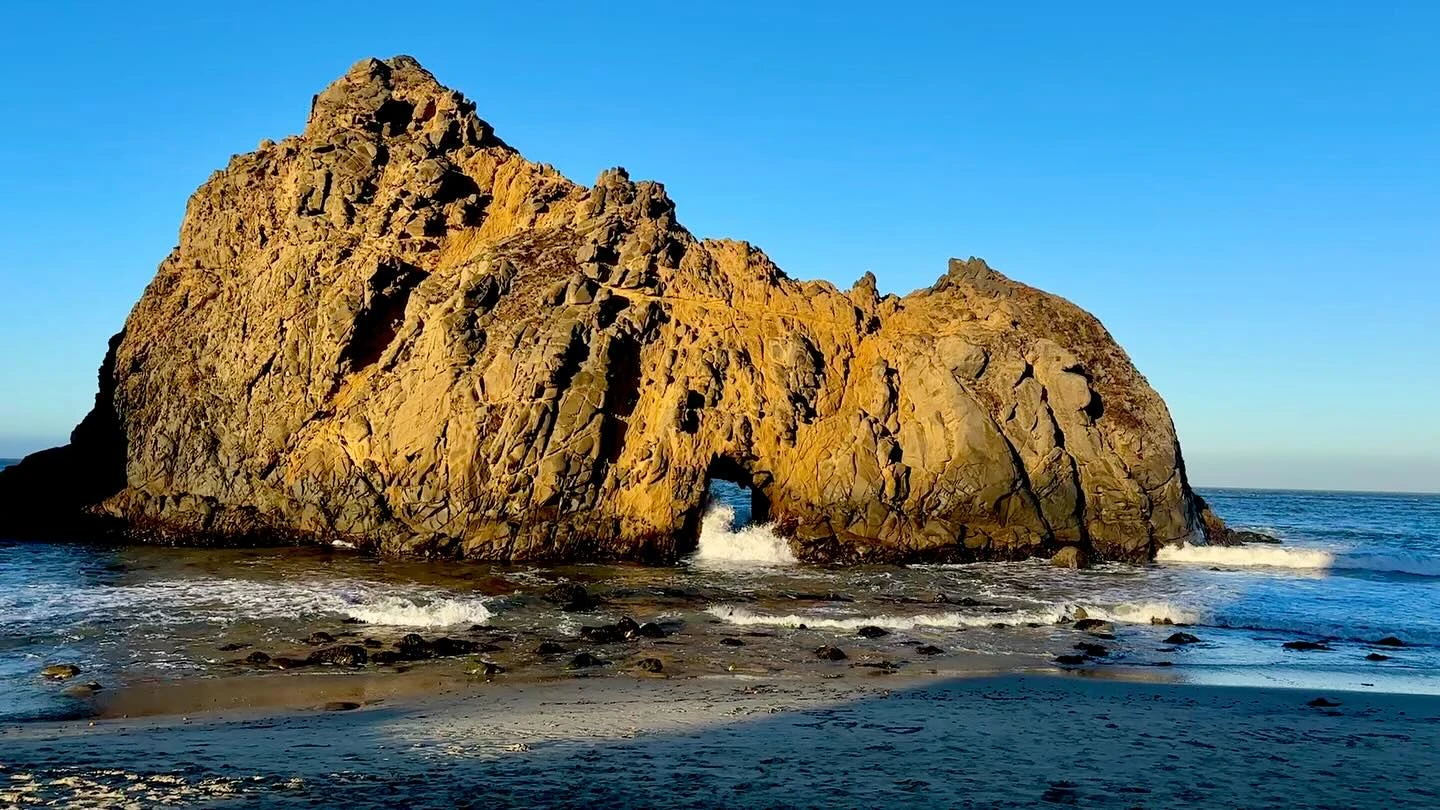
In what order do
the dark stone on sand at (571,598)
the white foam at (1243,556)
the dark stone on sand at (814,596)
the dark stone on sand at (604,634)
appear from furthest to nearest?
the white foam at (1243,556) < the dark stone on sand at (814,596) < the dark stone on sand at (571,598) < the dark stone on sand at (604,634)

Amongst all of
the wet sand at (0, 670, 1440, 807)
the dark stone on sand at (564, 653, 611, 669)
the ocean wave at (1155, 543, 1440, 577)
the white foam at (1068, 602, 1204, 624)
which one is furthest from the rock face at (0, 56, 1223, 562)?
the wet sand at (0, 670, 1440, 807)

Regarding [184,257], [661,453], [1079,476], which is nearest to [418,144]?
[184,257]

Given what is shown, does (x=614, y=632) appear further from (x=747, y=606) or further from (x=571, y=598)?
(x=747, y=606)

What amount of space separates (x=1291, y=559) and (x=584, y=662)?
32.5 m

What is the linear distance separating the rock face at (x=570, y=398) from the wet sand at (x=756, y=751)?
19182 millimetres

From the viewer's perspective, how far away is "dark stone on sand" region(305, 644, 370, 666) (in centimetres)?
1764

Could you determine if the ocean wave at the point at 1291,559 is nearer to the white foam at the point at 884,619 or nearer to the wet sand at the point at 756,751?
the white foam at the point at 884,619

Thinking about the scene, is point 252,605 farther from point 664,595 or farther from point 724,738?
point 724,738

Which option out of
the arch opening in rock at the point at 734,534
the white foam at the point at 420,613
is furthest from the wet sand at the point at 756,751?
the arch opening in rock at the point at 734,534

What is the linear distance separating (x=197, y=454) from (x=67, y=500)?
22.6 ft

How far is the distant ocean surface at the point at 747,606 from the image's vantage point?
62.0 feet

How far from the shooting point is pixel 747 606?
24719 millimetres

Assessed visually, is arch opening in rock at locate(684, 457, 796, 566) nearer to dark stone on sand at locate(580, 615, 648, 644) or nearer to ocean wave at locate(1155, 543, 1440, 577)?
dark stone on sand at locate(580, 615, 648, 644)

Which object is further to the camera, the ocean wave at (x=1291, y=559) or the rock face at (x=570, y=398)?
the ocean wave at (x=1291, y=559)
